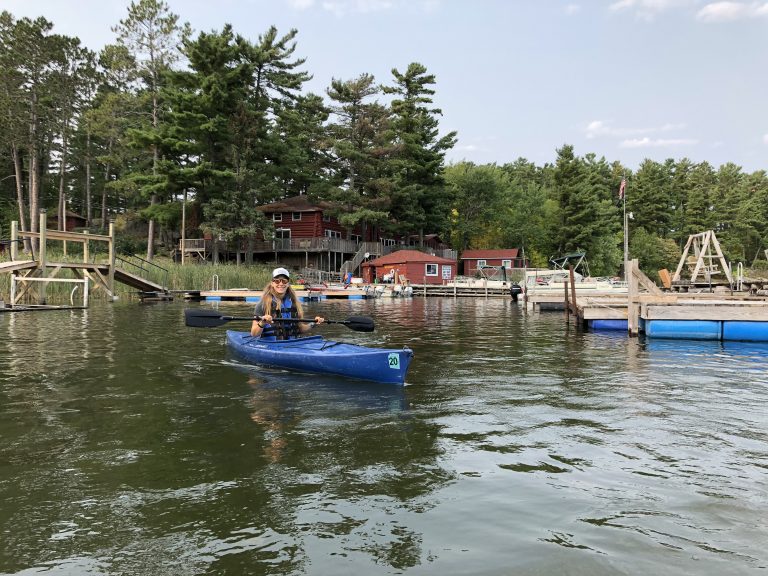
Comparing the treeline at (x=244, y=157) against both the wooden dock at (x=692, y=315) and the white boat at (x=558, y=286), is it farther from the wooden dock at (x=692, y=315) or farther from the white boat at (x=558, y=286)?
the wooden dock at (x=692, y=315)

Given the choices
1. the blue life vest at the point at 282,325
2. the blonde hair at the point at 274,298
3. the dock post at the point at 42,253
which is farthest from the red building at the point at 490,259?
the blonde hair at the point at 274,298

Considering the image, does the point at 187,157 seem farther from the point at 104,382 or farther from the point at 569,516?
the point at 569,516

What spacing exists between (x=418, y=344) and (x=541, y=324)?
25.6 ft

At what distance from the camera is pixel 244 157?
4528 centimetres

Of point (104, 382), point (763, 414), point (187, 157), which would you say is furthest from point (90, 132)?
point (763, 414)

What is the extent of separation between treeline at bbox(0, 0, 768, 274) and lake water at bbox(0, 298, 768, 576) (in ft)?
120

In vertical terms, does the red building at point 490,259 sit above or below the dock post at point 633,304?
above

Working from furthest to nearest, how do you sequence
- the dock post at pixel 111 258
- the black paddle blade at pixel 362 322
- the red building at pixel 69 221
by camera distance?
the red building at pixel 69 221 < the dock post at pixel 111 258 < the black paddle blade at pixel 362 322

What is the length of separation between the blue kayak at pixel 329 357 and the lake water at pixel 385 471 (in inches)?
10.5

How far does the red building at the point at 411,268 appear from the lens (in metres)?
48.6

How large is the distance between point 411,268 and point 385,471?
4349 centimetres

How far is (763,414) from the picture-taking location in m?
7.37

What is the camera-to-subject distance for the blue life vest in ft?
34.8

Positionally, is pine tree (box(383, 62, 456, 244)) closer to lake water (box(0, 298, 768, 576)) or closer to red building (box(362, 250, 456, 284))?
red building (box(362, 250, 456, 284))
